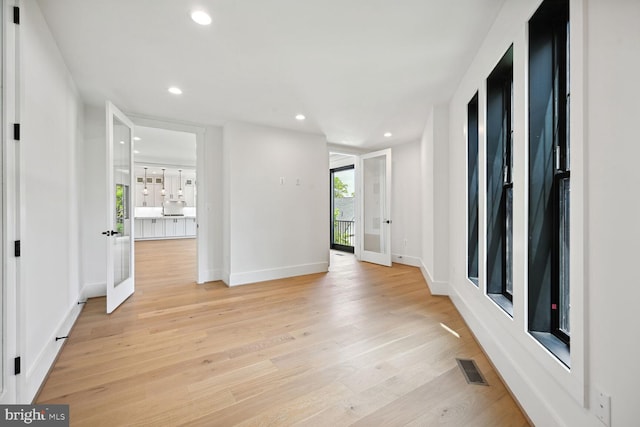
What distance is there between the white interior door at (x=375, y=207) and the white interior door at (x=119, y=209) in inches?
169

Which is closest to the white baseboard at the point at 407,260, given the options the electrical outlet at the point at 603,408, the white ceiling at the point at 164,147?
the electrical outlet at the point at 603,408

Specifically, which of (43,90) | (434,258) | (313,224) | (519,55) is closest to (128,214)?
(43,90)

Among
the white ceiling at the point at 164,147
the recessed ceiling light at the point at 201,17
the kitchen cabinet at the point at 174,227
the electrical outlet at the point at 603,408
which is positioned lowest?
the electrical outlet at the point at 603,408

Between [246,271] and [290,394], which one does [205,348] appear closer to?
[290,394]

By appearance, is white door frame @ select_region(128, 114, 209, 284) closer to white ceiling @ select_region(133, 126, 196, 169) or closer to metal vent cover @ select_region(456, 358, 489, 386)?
white ceiling @ select_region(133, 126, 196, 169)

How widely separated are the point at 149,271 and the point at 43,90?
3885 mm

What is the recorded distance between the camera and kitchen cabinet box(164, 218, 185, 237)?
9852mm

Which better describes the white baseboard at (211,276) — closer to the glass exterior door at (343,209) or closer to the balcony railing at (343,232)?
the glass exterior door at (343,209)

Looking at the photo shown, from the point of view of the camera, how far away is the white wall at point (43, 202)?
169cm

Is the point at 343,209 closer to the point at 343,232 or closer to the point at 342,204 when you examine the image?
the point at 342,204

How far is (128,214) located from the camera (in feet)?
12.8

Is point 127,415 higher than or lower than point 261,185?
lower

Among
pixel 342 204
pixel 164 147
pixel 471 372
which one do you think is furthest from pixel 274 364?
pixel 164 147

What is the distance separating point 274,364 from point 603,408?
182cm
